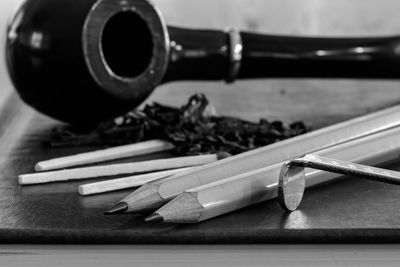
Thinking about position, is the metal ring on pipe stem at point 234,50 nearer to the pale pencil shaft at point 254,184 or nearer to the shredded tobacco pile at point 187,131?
the shredded tobacco pile at point 187,131

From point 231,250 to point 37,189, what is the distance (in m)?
0.21

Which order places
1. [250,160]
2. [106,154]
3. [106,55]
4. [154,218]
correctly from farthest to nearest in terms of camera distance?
[106,55] → [106,154] → [250,160] → [154,218]

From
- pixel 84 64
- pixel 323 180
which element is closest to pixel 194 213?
pixel 323 180

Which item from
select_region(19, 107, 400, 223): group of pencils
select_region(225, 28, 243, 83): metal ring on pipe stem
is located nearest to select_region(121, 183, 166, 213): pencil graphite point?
select_region(19, 107, 400, 223): group of pencils

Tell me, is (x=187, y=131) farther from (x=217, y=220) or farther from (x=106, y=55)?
(x=217, y=220)

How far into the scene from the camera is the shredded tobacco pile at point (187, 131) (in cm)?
84

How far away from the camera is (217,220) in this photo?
608 mm

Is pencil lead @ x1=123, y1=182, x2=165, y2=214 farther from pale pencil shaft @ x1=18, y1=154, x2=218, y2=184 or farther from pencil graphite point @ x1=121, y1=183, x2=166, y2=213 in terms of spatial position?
pale pencil shaft @ x1=18, y1=154, x2=218, y2=184

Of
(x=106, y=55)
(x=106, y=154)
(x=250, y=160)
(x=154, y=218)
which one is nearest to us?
(x=154, y=218)

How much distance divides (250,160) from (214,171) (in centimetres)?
4

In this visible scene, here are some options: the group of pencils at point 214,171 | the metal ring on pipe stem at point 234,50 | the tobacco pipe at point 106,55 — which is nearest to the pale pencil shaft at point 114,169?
the group of pencils at point 214,171

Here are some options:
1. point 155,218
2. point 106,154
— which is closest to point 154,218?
point 155,218

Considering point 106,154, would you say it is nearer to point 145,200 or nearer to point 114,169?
point 114,169

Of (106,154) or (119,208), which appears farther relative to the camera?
(106,154)
